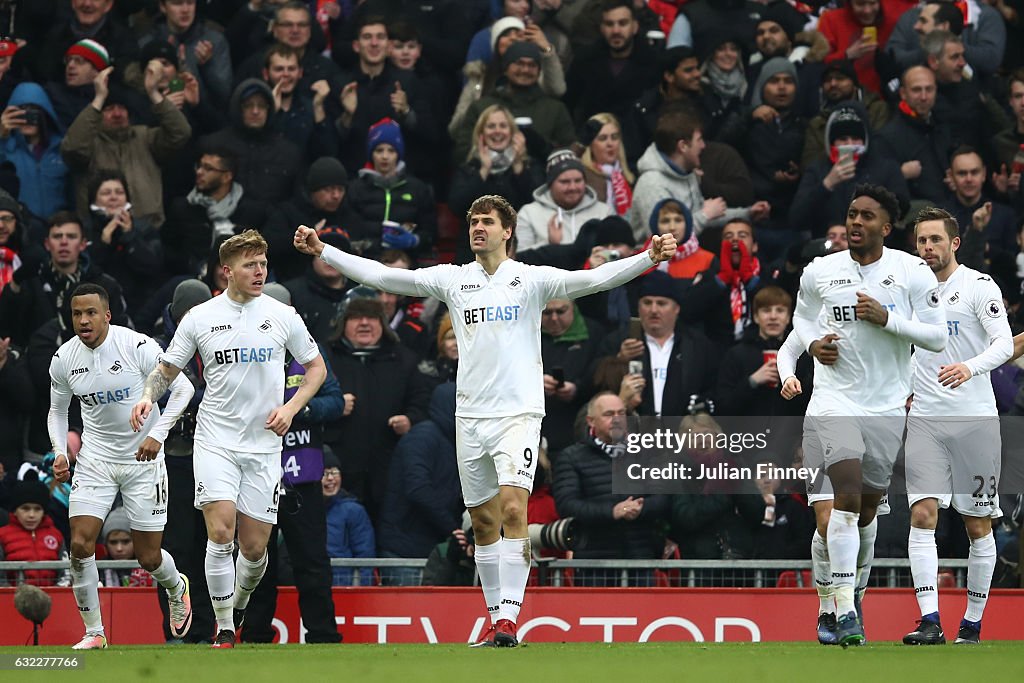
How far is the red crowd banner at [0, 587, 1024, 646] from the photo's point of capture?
14.6 meters

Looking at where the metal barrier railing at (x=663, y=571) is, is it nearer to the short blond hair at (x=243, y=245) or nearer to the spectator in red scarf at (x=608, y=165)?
the short blond hair at (x=243, y=245)

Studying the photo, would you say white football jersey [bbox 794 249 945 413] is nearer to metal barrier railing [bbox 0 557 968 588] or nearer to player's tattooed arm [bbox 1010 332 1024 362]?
player's tattooed arm [bbox 1010 332 1024 362]

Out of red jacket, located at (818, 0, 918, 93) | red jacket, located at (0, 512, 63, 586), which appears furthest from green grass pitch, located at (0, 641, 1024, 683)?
red jacket, located at (818, 0, 918, 93)

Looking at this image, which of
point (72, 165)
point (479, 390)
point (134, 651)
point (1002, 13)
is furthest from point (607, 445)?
point (1002, 13)

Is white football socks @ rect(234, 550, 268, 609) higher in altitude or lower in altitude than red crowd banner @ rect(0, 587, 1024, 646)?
higher

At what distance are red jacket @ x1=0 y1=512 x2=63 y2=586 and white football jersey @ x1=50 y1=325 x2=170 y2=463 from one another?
1.55 m

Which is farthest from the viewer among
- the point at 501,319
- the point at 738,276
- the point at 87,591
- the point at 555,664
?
the point at 738,276

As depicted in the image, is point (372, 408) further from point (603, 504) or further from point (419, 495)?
point (603, 504)

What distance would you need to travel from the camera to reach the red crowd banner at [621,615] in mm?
14562

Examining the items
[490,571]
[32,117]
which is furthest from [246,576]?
[32,117]

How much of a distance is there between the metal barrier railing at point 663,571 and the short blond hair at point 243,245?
117 inches

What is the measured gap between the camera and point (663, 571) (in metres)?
14.8

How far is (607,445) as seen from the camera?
14.8 m

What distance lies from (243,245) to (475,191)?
191 inches
